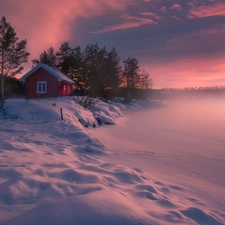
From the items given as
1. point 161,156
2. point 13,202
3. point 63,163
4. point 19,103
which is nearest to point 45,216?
point 13,202

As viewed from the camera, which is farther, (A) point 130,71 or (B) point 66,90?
(A) point 130,71

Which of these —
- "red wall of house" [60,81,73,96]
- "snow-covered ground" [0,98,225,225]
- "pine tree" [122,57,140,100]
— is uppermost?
"pine tree" [122,57,140,100]

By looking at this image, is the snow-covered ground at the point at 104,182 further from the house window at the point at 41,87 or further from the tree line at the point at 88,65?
the tree line at the point at 88,65

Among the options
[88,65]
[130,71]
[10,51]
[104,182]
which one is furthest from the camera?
[130,71]

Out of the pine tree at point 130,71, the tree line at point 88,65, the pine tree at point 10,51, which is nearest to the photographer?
the pine tree at point 10,51

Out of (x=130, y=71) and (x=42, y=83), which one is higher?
(x=130, y=71)

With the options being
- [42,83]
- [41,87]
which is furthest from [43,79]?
[41,87]

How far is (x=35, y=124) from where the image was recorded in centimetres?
959

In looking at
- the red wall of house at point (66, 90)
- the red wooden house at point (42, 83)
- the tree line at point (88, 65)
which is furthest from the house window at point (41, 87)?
the tree line at point (88, 65)

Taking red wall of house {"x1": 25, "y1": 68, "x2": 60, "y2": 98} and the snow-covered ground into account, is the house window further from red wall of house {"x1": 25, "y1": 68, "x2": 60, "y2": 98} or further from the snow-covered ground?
the snow-covered ground

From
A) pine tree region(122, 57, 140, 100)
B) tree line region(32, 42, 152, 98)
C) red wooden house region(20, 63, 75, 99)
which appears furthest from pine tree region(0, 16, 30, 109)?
pine tree region(122, 57, 140, 100)

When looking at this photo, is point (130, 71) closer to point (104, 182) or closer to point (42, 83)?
point (42, 83)

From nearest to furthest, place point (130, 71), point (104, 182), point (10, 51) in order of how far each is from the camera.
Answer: point (104, 182)
point (10, 51)
point (130, 71)

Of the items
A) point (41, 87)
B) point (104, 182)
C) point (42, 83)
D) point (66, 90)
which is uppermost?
point (42, 83)
